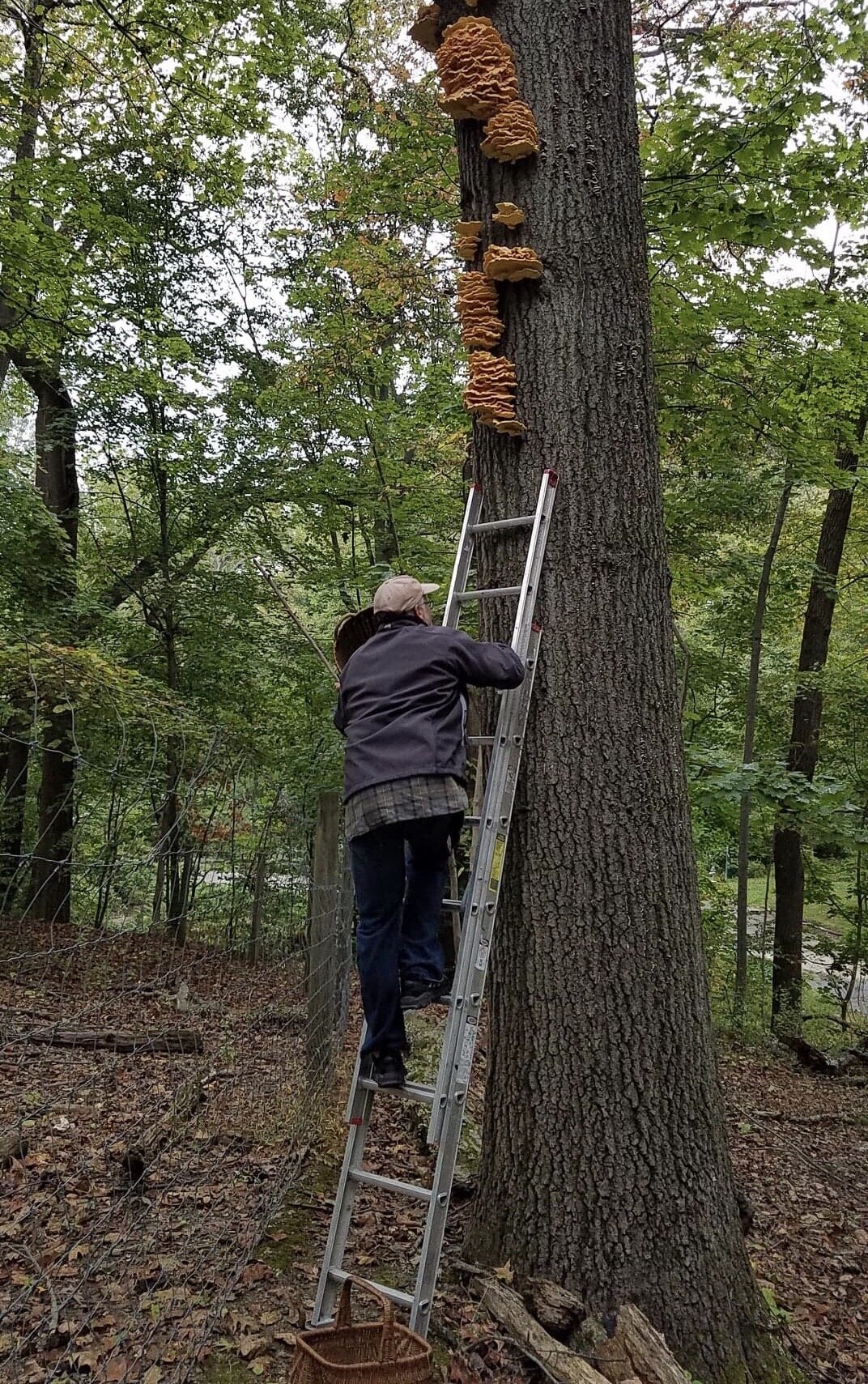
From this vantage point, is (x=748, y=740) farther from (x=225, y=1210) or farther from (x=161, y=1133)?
(x=225, y=1210)

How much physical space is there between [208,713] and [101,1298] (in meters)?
8.31

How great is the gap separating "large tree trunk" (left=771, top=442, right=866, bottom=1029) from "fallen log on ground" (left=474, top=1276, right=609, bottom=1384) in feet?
27.5

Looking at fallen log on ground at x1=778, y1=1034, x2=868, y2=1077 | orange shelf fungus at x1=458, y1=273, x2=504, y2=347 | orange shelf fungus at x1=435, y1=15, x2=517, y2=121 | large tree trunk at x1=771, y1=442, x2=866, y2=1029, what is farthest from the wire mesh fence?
large tree trunk at x1=771, y1=442, x2=866, y2=1029

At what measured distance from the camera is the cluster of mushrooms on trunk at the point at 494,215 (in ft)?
11.1

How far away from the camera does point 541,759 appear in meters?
3.22

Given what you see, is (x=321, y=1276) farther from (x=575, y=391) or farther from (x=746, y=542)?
(x=746, y=542)

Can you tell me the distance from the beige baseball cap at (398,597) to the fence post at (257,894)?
1.28 metres

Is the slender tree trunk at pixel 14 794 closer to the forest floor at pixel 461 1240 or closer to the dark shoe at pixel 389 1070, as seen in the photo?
the forest floor at pixel 461 1240

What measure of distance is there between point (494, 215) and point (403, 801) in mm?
2340

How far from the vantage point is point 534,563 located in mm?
3230

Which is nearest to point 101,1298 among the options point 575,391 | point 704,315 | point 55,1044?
point 55,1044

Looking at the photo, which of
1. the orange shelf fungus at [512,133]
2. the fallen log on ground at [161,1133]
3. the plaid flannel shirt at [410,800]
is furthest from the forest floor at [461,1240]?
the orange shelf fungus at [512,133]

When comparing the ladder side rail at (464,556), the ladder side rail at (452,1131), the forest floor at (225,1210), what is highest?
the ladder side rail at (464,556)

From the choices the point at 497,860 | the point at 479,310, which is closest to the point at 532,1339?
the point at 497,860
